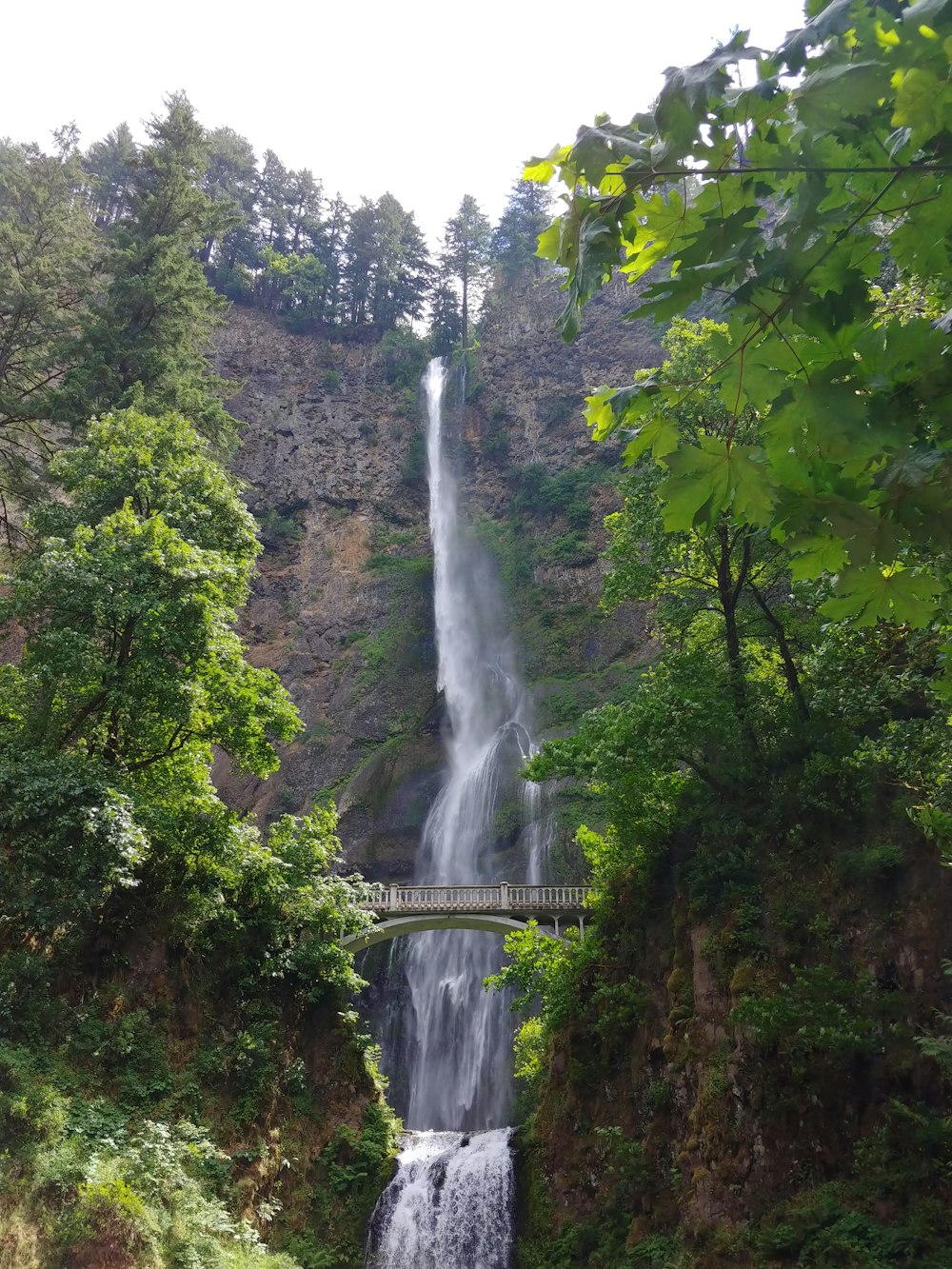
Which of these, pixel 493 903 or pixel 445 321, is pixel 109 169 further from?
pixel 493 903

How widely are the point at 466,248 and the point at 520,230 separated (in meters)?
4.19

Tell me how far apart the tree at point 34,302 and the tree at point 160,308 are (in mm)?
662

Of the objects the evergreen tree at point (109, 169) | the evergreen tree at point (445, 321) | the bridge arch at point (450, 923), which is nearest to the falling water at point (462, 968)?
the bridge arch at point (450, 923)

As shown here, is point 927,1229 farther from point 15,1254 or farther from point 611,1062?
point 15,1254

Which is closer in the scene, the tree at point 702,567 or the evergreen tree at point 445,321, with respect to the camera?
the tree at point 702,567

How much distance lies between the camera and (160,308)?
1958 centimetres

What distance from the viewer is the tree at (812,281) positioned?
2.25 meters

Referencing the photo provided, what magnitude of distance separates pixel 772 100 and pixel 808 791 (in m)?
9.96

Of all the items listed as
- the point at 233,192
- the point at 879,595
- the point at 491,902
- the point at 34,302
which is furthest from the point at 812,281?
the point at 233,192

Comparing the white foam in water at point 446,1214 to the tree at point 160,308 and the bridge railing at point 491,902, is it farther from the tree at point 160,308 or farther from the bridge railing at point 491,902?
the tree at point 160,308

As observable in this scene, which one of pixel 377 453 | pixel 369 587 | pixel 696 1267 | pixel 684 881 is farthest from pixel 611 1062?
pixel 377 453

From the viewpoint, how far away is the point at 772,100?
2.38 meters

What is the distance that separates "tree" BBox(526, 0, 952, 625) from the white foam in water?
51.4ft

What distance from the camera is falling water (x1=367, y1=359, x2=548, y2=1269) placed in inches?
587
